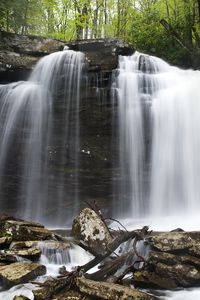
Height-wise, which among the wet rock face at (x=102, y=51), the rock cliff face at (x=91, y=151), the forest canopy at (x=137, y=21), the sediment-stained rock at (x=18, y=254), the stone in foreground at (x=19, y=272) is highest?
the forest canopy at (x=137, y=21)

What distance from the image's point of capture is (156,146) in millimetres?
12508

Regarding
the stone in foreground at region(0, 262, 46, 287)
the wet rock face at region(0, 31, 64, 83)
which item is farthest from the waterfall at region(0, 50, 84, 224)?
the stone in foreground at region(0, 262, 46, 287)

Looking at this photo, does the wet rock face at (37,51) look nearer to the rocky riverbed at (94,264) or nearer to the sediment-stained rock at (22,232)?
the sediment-stained rock at (22,232)

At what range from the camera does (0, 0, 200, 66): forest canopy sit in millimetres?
18625

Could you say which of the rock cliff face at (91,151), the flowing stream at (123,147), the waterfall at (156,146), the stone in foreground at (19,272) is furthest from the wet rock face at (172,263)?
the rock cliff face at (91,151)

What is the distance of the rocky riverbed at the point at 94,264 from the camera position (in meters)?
5.83

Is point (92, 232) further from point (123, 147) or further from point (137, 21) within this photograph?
point (137, 21)

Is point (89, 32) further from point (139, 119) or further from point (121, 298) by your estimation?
point (121, 298)

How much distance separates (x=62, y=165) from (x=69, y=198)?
3.41 ft

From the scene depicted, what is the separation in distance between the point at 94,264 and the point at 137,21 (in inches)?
674

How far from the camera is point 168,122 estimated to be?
12836 mm

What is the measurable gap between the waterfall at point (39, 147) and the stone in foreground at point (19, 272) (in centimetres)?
495

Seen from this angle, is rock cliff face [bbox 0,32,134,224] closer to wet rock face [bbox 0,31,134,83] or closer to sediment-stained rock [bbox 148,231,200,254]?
wet rock face [bbox 0,31,134,83]

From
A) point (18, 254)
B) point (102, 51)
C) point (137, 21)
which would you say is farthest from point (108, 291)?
point (137, 21)
